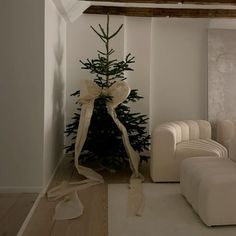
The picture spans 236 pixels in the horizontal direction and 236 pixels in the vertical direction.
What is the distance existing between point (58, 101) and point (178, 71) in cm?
217

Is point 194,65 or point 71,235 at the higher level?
point 194,65

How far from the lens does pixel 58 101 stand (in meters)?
3.99

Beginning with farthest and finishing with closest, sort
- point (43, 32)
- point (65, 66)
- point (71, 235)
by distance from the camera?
point (65, 66)
point (43, 32)
point (71, 235)

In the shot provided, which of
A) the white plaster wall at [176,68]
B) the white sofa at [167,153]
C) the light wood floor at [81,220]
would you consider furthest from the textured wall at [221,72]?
the light wood floor at [81,220]

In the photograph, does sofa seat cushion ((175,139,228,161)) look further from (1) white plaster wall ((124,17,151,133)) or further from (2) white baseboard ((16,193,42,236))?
(2) white baseboard ((16,193,42,236))

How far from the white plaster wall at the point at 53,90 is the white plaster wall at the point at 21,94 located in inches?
4.2

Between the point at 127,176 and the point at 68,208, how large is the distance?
127 centimetres

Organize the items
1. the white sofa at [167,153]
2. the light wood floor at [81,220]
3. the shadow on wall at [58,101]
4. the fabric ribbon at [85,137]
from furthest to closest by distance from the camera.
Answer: the shadow on wall at [58,101]
the white sofa at [167,153]
the fabric ribbon at [85,137]
the light wood floor at [81,220]

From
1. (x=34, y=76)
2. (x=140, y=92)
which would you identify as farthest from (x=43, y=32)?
(x=140, y=92)

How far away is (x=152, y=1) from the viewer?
3.91m

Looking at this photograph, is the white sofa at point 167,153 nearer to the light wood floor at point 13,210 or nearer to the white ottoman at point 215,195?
the white ottoman at point 215,195

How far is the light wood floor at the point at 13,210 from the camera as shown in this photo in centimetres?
223

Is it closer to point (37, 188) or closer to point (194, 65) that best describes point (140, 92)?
point (194, 65)

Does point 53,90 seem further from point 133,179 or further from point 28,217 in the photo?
point 28,217
